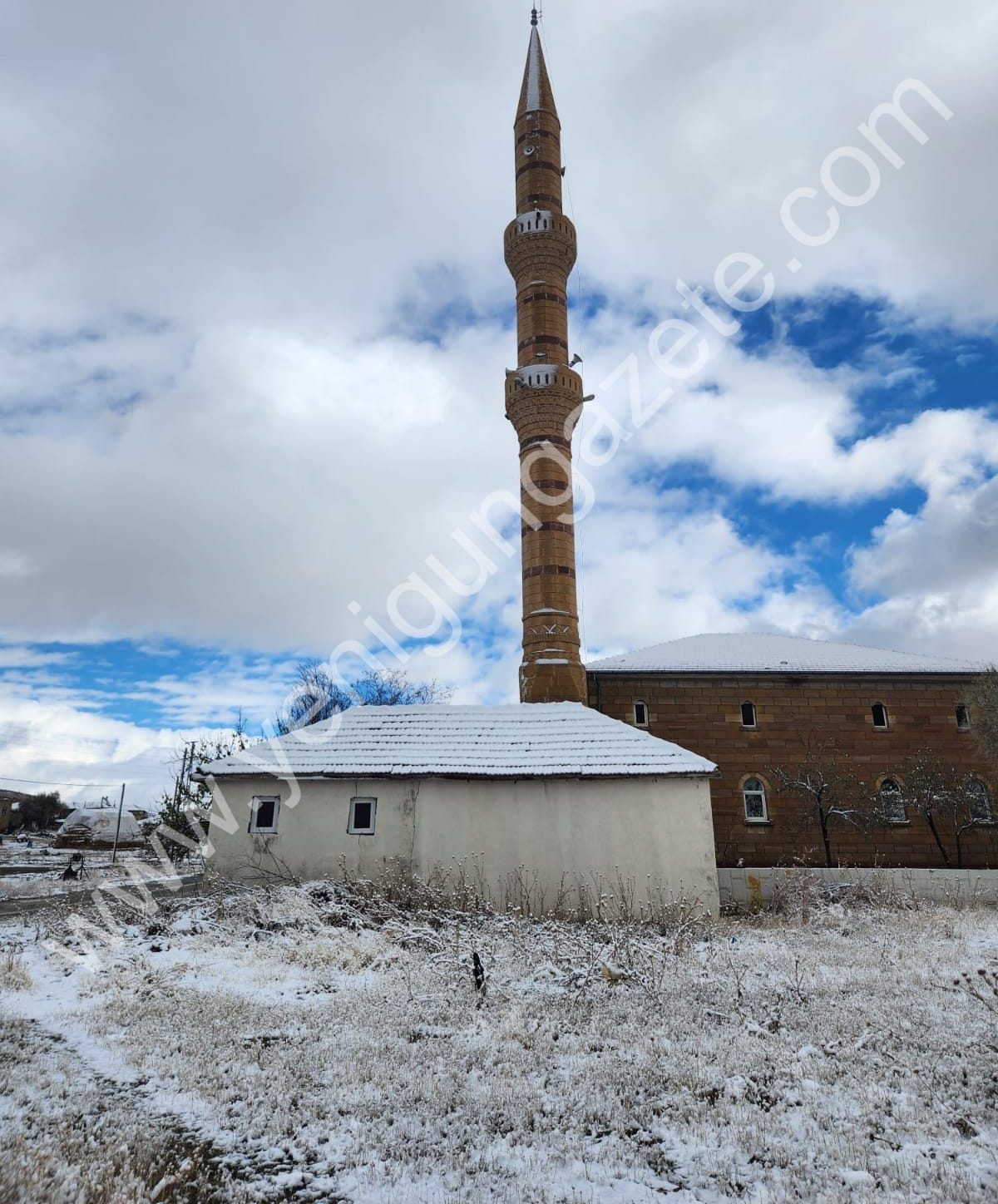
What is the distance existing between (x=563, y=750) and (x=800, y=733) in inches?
408

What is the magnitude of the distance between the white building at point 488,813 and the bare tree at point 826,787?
26.4 feet

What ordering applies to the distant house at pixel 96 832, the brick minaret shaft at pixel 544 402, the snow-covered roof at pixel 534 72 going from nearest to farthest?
the brick minaret shaft at pixel 544 402 < the snow-covered roof at pixel 534 72 < the distant house at pixel 96 832

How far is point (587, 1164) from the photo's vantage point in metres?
4.62

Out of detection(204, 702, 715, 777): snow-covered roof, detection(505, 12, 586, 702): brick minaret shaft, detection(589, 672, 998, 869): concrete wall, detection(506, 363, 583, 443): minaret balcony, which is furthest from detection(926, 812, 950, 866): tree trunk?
detection(506, 363, 583, 443): minaret balcony

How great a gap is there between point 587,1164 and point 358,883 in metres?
9.92

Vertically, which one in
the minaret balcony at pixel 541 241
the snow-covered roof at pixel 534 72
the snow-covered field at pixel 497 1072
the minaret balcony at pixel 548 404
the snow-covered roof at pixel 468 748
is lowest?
the snow-covered field at pixel 497 1072

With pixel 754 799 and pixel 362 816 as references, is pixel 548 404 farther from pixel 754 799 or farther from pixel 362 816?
pixel 362 816

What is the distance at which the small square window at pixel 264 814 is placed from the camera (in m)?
15.8

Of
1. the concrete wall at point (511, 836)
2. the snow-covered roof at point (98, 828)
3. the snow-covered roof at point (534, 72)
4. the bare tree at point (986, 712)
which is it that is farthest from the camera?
the snow-covered roof at point (98, 828)

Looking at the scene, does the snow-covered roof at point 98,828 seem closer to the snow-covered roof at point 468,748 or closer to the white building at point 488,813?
the snow-covered roof at point 468,748

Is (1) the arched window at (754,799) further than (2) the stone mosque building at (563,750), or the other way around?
(1) the arched window at (754,799)

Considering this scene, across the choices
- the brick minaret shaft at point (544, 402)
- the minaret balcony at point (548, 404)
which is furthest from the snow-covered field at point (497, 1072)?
the minaret balcony at point (548, 404)

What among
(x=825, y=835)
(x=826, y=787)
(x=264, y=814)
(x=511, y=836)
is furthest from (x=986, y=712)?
(x=264, y=814)

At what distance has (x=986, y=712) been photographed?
20031 millimetres
